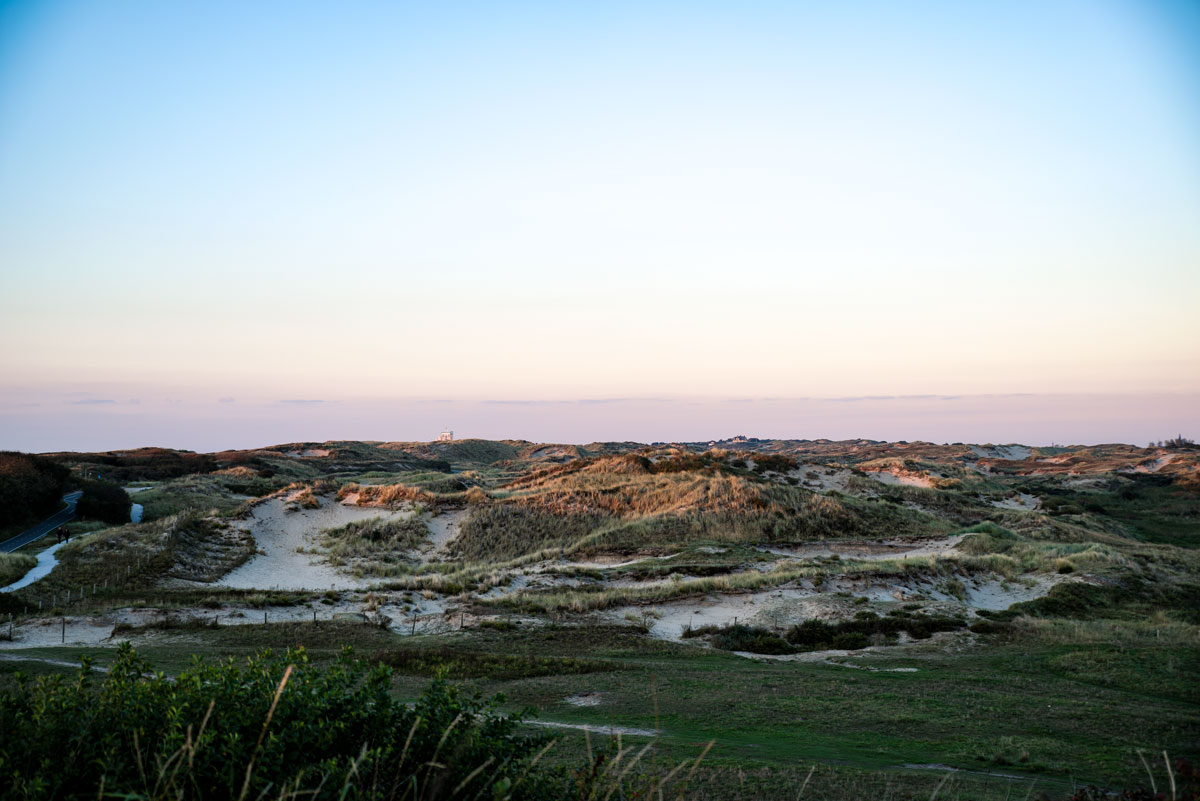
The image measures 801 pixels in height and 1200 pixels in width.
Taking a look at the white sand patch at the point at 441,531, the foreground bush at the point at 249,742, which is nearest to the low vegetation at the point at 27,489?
the white sand patch at the point at 441,531

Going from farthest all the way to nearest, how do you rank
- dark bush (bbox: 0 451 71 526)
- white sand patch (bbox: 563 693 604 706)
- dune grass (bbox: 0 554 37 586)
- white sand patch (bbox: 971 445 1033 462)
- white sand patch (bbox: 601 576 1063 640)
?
white sand patch (bbox: 971 445 1033 462) < dark bush (bbox: 0 451 71 526) < dune grass (bbox: 0 554 37 586) < white sand patch (bbox: 601 576 1063 640) < white sand patch (bbox: 563 693 604 706)

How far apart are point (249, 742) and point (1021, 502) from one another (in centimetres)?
7739

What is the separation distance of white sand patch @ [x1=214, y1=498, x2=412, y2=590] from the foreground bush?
102 feet

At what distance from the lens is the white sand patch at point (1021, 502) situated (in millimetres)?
65162

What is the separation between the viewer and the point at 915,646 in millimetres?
21406

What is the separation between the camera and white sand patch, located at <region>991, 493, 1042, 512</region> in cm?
6516

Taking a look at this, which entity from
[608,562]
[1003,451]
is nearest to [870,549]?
[608,562]

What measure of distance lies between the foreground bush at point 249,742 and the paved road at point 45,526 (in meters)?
43.8

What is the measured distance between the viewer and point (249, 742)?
4.65 metres

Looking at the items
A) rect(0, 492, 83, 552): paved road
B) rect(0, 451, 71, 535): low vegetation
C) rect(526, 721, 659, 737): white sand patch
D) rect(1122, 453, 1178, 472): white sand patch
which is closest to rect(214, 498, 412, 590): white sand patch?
rect(0, 492, 83, 552): paved road

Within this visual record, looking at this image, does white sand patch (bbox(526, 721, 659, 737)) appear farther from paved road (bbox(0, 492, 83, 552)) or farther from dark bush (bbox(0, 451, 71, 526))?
dark bush (bbox(0, 451, 71, 526))

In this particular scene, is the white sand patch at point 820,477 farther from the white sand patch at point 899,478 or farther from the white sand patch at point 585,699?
the white sand patch at point 585,699

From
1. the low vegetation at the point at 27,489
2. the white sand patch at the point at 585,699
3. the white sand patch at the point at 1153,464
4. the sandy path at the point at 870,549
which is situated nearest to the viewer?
the white sand patch at the point at 585,699

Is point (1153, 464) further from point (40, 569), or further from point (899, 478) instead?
point (40, 569)
